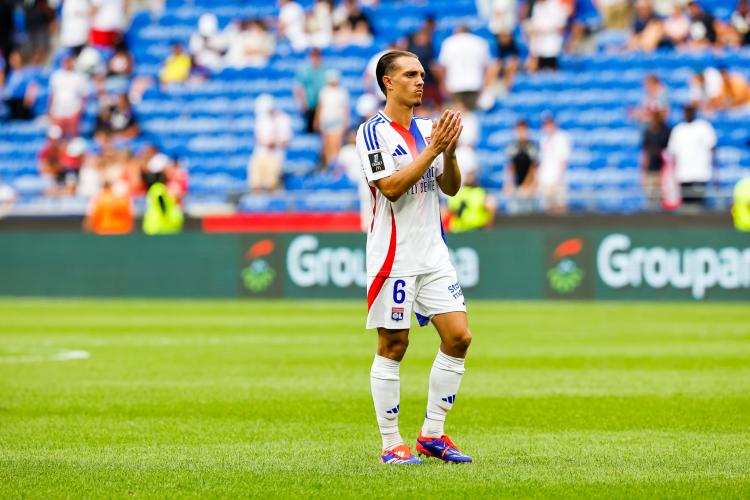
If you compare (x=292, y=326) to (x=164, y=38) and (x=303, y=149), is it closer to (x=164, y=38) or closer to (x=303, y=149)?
(x=303, y=149)

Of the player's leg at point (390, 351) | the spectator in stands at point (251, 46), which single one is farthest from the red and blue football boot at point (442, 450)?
the spectator in stands at point (251, 46)

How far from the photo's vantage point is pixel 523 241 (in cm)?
2398

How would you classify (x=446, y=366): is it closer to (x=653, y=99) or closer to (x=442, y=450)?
(x=442, y=450)

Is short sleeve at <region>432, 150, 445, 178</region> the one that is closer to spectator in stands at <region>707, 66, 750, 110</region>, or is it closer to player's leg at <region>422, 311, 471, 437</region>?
player's leg at <region>422, 311, 471, 437</region>

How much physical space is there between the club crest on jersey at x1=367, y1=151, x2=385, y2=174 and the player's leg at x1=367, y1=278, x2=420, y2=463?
0.62 metres

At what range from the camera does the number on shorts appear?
312 inches

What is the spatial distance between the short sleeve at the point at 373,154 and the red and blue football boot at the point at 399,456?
146cm

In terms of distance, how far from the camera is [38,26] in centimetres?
3500

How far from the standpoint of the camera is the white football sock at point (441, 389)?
8.05 metres

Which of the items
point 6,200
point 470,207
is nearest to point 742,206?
point 470,207

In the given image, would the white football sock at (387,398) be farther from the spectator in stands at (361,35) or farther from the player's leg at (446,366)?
the spectator in stands at (361,35)

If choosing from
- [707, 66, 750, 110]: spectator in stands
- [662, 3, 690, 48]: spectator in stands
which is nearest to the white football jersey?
[707, 66, 750, 110]: spectator in stands

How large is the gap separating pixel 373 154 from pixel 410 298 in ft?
2.65

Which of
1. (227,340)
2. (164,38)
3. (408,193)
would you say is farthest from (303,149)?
(408,193)
